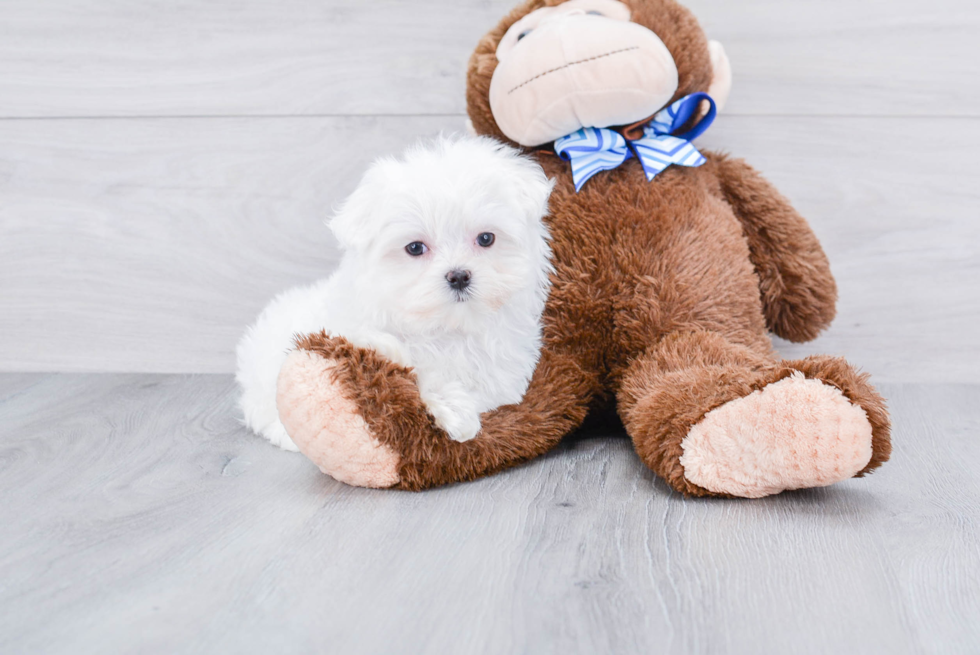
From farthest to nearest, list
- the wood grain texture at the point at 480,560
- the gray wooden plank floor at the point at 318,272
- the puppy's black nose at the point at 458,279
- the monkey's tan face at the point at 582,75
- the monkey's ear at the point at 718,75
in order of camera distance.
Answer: the monkey's ear at the point at 718,75, the monkey's tan face at the point at 582,75, the puppy's black nose at the point at 458,279, the gray wooden plank floor at the point at 318,272, the wood grain texture at the point at 480,560

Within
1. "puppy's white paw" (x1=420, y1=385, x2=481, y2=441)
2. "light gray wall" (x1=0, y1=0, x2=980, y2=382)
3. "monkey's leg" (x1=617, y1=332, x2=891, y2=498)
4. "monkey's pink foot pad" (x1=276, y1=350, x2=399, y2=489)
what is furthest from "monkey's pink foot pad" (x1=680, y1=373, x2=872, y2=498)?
"light gray wall" (x1=0, y1=0, x2=980, y2=382)

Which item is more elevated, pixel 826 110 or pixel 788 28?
pixel 788 28

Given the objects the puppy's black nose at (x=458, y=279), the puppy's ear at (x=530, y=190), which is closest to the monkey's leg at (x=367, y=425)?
the puppy's black nose at (x=458, y=279)

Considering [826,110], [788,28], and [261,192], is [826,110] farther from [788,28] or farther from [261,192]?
[261,192]

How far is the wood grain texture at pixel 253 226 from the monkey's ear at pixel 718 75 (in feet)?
0.59

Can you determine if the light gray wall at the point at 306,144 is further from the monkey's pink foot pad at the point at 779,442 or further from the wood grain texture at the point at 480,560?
the monkey's pink foot pad at the point at 779,442

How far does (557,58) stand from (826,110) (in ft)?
2.10

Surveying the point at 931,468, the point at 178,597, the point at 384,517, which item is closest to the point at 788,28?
the point at 931,468

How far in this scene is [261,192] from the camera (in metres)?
1.57

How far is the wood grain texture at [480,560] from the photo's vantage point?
68 centimetres

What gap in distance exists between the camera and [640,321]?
1.16 meters

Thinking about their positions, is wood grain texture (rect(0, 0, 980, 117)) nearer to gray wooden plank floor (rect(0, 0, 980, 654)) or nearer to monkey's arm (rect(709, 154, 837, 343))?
gray wooden plank floor (rect(0, 0, 980, 654))

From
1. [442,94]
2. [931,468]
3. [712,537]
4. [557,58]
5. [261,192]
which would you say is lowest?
[931,468]

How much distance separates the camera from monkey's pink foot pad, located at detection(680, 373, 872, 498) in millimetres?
876
